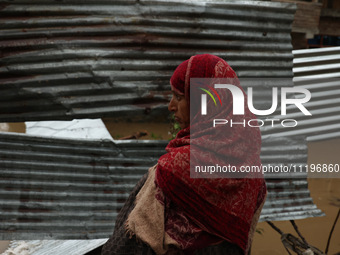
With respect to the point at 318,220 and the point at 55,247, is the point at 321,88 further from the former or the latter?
the point at 55,247

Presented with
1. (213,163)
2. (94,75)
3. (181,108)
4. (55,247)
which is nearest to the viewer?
(213,163)

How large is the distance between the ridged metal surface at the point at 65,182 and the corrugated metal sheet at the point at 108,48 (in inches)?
13.4

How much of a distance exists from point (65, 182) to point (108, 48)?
1190 mm

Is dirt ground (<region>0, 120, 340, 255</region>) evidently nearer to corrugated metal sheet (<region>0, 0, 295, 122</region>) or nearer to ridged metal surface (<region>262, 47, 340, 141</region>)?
ridged metal surface (<region>262, 47, 340, 141</region>)

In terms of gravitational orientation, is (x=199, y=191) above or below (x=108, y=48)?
below

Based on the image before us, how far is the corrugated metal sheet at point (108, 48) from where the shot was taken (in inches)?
114

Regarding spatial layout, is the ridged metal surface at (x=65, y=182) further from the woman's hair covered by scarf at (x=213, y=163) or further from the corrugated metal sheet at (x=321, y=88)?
the corrugated metal sheet at (x=321, y=88)

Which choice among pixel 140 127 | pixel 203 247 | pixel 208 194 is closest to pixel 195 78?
pixel 208 194

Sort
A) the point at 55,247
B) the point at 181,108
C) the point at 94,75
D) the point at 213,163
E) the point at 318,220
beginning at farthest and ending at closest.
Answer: the point at 318,220 < the point at 55,247 < the point at 94,75 < the point at 181,108 < the point at 213,163

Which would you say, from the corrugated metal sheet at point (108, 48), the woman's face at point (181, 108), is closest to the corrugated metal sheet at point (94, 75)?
the corrugated metal sheet at point (108, 48)

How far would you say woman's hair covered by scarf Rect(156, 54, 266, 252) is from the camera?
1.87 metres

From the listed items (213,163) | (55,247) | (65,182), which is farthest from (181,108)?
(55,247)

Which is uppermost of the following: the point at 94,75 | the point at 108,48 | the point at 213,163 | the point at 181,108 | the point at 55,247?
the point at 108,48

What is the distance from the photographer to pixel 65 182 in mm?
3307
